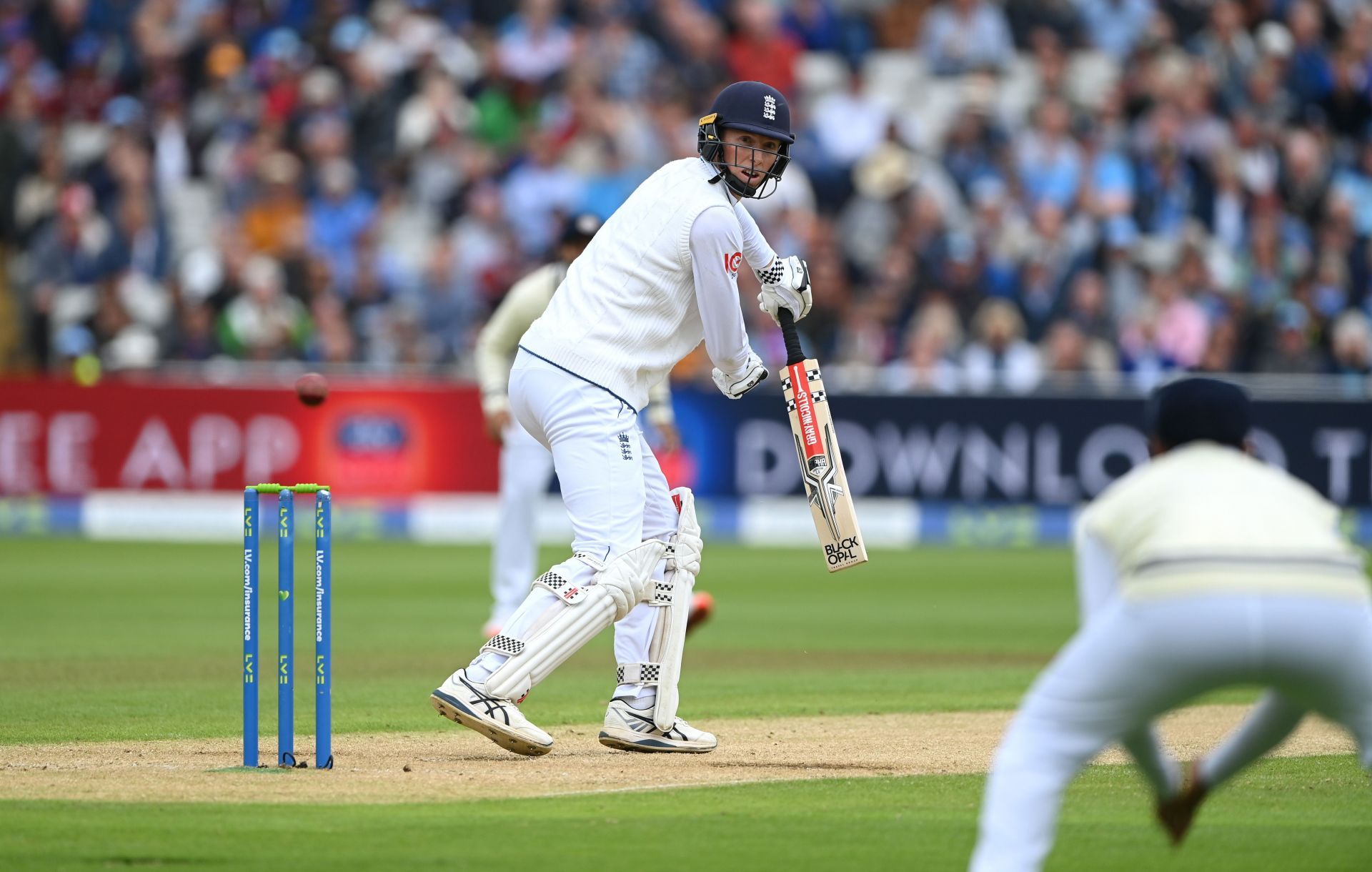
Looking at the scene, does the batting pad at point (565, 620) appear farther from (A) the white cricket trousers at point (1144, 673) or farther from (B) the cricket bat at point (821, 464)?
(A) the white cricket trousers at point (1144, 673)

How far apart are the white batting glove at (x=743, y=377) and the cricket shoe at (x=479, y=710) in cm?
134

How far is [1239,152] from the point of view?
1997 cm

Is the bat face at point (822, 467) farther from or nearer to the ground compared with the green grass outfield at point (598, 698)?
farther from the ground

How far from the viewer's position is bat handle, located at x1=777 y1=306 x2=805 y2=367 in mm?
7059

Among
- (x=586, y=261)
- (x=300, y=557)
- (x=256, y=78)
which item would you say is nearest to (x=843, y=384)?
(x=300, y=557)

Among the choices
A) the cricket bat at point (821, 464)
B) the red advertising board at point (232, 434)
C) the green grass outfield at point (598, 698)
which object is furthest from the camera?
the red advertising board at point (232, 434)

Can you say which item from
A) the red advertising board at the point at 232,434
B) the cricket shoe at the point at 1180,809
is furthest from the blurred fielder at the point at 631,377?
the red advertising board at the point at 232,434

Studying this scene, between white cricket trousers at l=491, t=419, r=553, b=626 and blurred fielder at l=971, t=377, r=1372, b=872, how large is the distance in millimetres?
6695

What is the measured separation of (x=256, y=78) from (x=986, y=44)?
7342 mm

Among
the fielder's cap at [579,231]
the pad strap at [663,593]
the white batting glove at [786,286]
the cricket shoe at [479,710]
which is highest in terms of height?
the fielder's cap at [579,231]

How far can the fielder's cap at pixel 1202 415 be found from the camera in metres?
4.38

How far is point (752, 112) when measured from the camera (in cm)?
689

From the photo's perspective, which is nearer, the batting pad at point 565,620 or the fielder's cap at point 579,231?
the batting pad at point 565,620

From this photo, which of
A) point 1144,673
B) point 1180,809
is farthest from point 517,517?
point 1144,673
